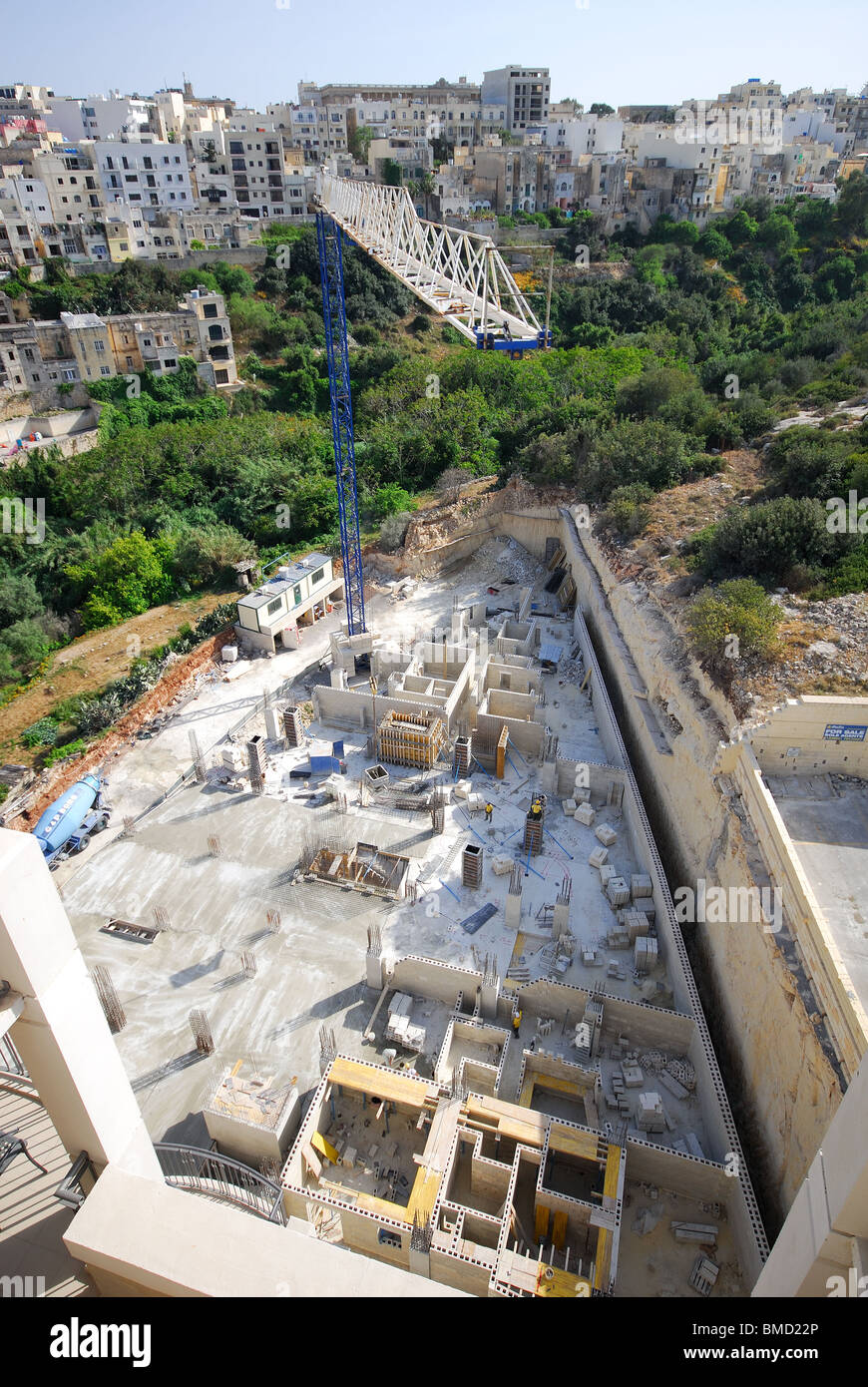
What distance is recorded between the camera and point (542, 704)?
1955 cm

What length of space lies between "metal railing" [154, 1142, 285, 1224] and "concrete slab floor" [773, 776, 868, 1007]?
7.61m

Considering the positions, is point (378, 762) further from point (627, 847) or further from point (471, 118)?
point (471, 118)

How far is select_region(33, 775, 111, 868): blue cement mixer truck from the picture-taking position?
50.8 feet

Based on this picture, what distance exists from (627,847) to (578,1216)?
700 centimetres

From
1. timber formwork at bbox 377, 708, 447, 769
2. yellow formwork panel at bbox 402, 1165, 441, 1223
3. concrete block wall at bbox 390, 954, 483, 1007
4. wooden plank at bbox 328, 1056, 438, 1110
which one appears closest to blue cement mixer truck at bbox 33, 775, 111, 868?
timber formwork at bbox 377, 708, 447, 769

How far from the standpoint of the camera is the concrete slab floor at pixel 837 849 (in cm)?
980

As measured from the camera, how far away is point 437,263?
2236 cm

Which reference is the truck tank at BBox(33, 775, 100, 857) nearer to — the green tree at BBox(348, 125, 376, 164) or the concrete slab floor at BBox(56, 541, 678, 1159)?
the concrete slab floor at BBox(56, 541, 678, 1159)

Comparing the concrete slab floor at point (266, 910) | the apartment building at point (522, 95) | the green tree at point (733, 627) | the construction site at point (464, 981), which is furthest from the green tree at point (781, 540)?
the apartment building at point (522, 95)

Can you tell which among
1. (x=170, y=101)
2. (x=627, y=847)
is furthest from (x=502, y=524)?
(x=170, y=101)

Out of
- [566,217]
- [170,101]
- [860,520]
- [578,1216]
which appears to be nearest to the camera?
[578,1216]

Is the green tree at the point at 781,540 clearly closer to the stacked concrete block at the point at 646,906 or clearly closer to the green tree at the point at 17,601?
the stacked concrete block at the point at 646,906

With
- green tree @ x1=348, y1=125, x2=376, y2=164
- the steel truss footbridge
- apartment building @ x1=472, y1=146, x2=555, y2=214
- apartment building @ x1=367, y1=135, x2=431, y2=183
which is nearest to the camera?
the steel truss footbridge

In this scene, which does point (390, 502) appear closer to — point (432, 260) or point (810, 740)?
point (432, 260)
